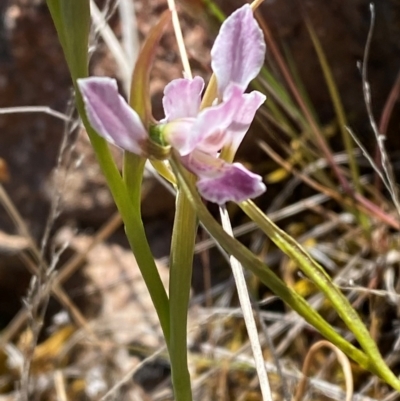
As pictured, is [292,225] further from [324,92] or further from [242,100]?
[242,100]

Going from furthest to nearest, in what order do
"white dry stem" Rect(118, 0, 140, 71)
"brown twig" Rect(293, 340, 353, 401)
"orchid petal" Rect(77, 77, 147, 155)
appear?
"white dry stem" Rect(118, 0, 140, 71)
"brown twig" Rect(293, 340, 353, 401)
"orchid petal" Rect(77, 77, 147, 155)

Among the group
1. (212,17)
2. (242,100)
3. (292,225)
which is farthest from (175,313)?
(292,225)

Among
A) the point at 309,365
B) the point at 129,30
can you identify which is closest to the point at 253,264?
the point at 309,365

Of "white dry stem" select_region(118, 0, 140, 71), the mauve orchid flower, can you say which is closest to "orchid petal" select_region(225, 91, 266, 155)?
the mauve orchid flower

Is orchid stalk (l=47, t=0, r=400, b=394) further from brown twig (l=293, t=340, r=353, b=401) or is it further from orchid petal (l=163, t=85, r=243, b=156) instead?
brown twig (l=293, t=340, r=353, b=401)

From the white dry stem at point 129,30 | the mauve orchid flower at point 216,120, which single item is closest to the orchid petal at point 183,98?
the mauve orchid flower at point 216,120

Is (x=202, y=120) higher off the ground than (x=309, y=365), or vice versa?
(x=202, y=120)

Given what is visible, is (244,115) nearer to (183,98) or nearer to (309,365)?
(183,98)

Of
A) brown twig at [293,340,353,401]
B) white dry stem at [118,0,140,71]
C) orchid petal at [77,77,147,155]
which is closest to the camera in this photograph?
orchid petal at [77,77,147,155]
